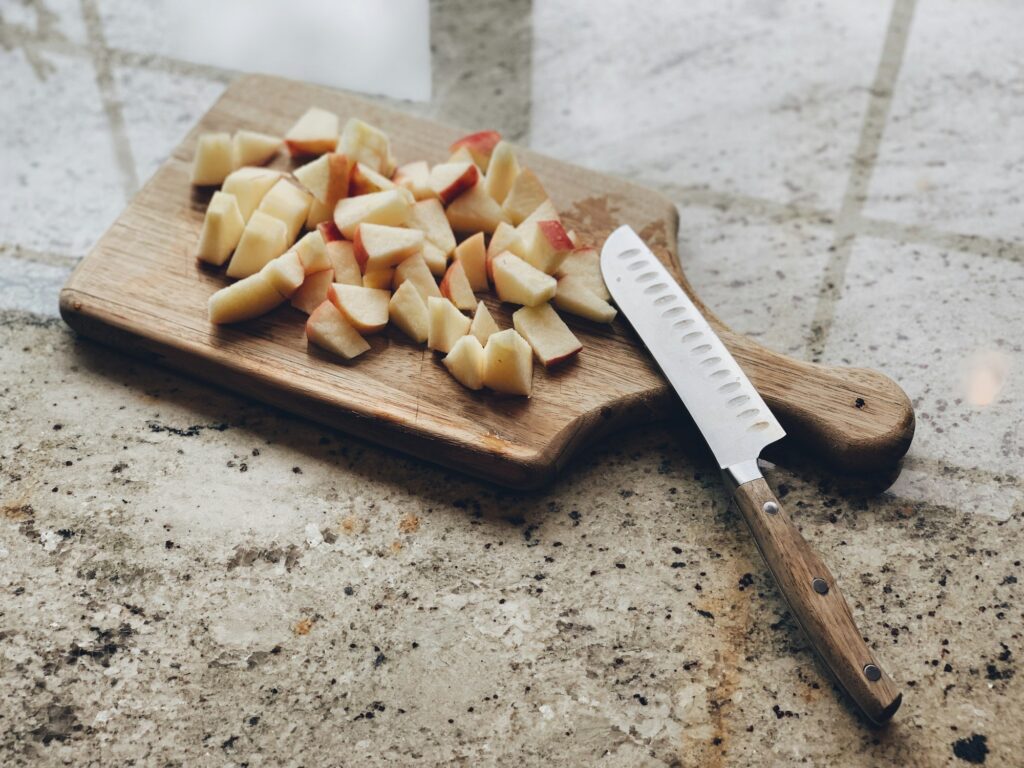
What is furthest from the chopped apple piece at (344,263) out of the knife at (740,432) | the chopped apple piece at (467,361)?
the knife at (740,432)

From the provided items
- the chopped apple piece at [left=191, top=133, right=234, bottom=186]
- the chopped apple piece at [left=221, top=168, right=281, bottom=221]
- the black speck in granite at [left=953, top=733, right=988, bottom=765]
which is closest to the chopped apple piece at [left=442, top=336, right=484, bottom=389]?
the chopped apple piece at [left=221, top=168, right=281, bottom=221]

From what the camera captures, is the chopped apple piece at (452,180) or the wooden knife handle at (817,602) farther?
the chopped apple piece at (452,180)

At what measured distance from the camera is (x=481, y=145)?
144cm

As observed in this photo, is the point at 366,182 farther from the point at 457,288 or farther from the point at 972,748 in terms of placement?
the point at 972,748

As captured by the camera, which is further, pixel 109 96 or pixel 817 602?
pixel 109 96

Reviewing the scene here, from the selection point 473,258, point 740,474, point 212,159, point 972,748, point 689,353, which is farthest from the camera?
point 212,159

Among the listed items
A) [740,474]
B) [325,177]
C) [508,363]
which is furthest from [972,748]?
[325,177]

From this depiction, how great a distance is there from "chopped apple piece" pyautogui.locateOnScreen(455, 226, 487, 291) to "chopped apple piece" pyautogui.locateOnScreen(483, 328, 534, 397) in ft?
0.52

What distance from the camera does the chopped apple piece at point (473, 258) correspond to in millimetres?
1312

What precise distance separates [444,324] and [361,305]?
4.8 inches

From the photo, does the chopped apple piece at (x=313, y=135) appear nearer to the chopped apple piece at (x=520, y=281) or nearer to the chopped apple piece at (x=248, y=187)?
the chopped apple piece at (x=248, y=187)

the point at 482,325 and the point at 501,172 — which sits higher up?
the point at 501,172

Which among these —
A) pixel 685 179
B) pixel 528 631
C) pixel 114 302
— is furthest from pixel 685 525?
pixel 114 302

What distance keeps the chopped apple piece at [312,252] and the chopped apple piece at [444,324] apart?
0.18 m
